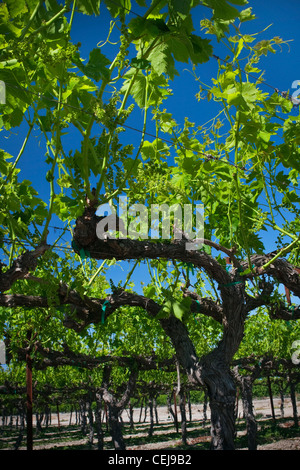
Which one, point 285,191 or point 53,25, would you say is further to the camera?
point 285,191

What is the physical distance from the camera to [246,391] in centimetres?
1378

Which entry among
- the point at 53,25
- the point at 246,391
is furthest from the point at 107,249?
the point at 246,391

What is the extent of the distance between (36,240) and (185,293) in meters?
2.26

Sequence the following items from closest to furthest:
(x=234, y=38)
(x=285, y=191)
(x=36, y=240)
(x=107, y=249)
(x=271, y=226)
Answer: (x=234, y=38)
(x=36, y=240)
(x=107, y=249)
(x=271, y=226)
(x=285, y=191)

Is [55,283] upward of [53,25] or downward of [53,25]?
downward

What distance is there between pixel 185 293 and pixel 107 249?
184 cm

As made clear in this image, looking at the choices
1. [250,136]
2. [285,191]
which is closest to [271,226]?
[285,191]

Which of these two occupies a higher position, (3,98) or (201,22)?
(201,22)

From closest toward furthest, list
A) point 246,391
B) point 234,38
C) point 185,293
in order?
1. point 234,38
2. point 185,293
3. point 246,391

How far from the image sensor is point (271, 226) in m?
3.36

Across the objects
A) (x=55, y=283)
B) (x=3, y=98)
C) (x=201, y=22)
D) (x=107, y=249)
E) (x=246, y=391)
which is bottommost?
(x=246, y=391)

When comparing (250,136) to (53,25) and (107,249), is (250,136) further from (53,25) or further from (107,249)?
(53,25)

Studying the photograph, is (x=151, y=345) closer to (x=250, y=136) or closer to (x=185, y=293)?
(x=185, y=293)

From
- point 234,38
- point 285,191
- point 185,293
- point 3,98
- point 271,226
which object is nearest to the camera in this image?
point 3,98
